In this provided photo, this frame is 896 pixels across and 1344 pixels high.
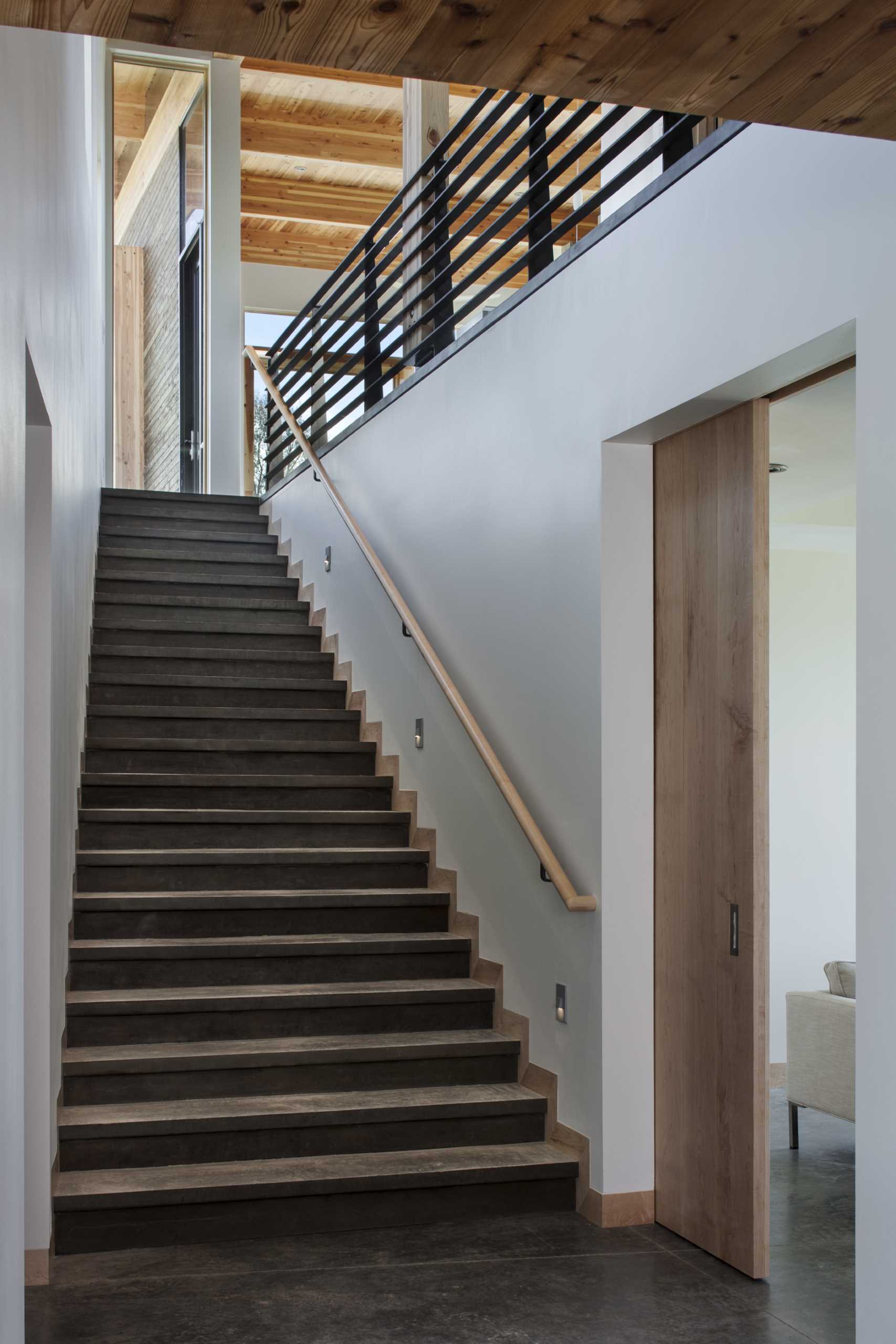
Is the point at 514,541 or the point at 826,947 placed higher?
the point at 514,541

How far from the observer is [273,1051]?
4320 millimetres

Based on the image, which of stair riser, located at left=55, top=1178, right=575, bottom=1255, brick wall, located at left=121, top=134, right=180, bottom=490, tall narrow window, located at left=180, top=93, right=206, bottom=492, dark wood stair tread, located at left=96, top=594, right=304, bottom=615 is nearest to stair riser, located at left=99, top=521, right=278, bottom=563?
dark wood stair tread, located at left=96, top=594, right=304, bottom=615

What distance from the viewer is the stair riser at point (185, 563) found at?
7555 mm

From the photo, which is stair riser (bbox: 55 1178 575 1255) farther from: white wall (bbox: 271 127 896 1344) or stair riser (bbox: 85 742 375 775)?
stair riser (bbox: 85 742 375 775)

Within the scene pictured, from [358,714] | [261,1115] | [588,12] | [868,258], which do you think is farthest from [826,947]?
[588,12]

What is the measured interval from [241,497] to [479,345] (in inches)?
161

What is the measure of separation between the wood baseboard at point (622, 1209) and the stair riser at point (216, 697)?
3098 millimetres

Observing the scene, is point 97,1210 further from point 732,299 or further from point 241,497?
point 241,497

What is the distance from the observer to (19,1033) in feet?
8.73

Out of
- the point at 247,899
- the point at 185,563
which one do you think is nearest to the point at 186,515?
the point at 185,563

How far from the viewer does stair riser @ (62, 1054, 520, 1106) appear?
4188 millimetres

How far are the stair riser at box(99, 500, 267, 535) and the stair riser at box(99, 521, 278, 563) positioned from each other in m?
0.08

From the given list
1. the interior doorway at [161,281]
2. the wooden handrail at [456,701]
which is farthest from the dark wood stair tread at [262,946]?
the interior doorway at [161,281]

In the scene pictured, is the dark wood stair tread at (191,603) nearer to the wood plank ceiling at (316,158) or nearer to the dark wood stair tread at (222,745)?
the dark wood stair tread at (222,745)
